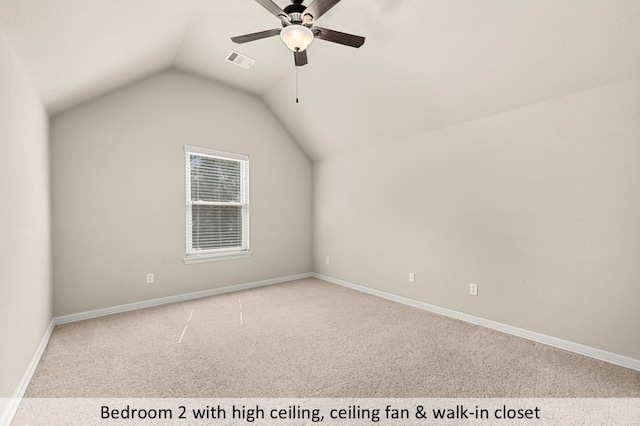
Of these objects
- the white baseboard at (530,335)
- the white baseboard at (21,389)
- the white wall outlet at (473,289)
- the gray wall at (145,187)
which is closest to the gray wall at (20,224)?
the white baseboard at (21,389)

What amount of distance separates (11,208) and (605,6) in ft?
13.3

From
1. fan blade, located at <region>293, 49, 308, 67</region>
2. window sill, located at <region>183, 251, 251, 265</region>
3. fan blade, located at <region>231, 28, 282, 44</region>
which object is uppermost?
fan blade, located at <region>231, 28, 282, 44</region>

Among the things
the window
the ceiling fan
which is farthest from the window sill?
the ceiling fan

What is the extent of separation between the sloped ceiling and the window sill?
2170 mm

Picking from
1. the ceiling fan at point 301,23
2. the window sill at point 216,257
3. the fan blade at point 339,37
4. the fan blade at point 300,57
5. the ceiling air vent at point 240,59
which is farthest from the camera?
the window sill at point 216,257

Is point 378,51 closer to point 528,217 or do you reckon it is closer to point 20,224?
point 528,217

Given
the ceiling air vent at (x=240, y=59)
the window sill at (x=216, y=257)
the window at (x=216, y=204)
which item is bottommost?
the window sill at (x=216, y=257)

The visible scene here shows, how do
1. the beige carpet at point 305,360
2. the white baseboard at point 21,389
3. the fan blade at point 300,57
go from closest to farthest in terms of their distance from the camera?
the white baseboard at point 21,389 → the beige carpet at point 305,360 → the fan blade at point 300,57

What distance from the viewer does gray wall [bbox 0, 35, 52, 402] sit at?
1604mm

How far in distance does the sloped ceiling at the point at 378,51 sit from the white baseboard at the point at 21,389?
2125mm

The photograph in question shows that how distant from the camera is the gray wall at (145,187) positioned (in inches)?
120

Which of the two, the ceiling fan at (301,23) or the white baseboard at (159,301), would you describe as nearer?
the ceiling fan at (301,23)

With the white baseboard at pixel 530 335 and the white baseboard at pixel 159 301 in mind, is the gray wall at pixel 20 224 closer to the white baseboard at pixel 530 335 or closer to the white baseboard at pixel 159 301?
the white baseboard at pixel 159 301

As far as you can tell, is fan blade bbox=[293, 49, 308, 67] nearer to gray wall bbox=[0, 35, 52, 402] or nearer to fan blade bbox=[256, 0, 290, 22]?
fan blade bbox=[256, 0, 290, 22]
